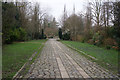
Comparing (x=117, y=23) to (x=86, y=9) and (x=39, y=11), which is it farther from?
(x=39, y=11)

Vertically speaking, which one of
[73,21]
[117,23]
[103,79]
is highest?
[73,21]

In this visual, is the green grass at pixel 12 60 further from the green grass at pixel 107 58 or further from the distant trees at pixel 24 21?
the distant trees at pixel 24 21

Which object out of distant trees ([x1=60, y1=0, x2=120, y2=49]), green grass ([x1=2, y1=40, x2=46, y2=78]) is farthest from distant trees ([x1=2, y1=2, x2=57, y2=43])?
distant trees ([x1=60, y1=0, x2=120, y2=49])

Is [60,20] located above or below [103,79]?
above

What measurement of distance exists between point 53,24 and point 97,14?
49.7 metres

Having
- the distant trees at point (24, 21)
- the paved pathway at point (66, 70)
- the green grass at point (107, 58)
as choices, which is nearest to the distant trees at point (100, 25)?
the green grass at point (107, 58)

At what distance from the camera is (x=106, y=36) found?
1662 cm

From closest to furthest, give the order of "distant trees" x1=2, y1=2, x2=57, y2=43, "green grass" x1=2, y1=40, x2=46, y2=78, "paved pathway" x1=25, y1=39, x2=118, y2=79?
"paved pathway" x1=25, y1=39, x2=118, y2=79 < "green grass" x1=2, y1=40, x2=46, y2=78 < "distant trees" x1=2, y1=2, x2=57, y2=43

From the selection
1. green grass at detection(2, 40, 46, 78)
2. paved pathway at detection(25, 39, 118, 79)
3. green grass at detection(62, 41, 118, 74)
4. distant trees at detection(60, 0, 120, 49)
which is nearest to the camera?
paved pathway at detection(25, 39, 118, 79)

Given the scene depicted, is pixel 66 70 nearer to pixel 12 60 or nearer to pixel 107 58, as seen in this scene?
pixel 12 60

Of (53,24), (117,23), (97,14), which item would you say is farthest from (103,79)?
(53,24)

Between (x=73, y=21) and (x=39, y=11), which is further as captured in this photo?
(x=39, y=11)

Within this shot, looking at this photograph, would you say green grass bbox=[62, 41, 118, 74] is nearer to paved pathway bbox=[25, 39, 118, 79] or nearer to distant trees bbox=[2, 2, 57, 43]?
paved pathway bbox=[25, 39, 118, 79]

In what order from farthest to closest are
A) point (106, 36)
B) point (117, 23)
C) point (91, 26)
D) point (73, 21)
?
point (73, 21) < point (91, 26) < point (106, 36) < point (117, 23)
